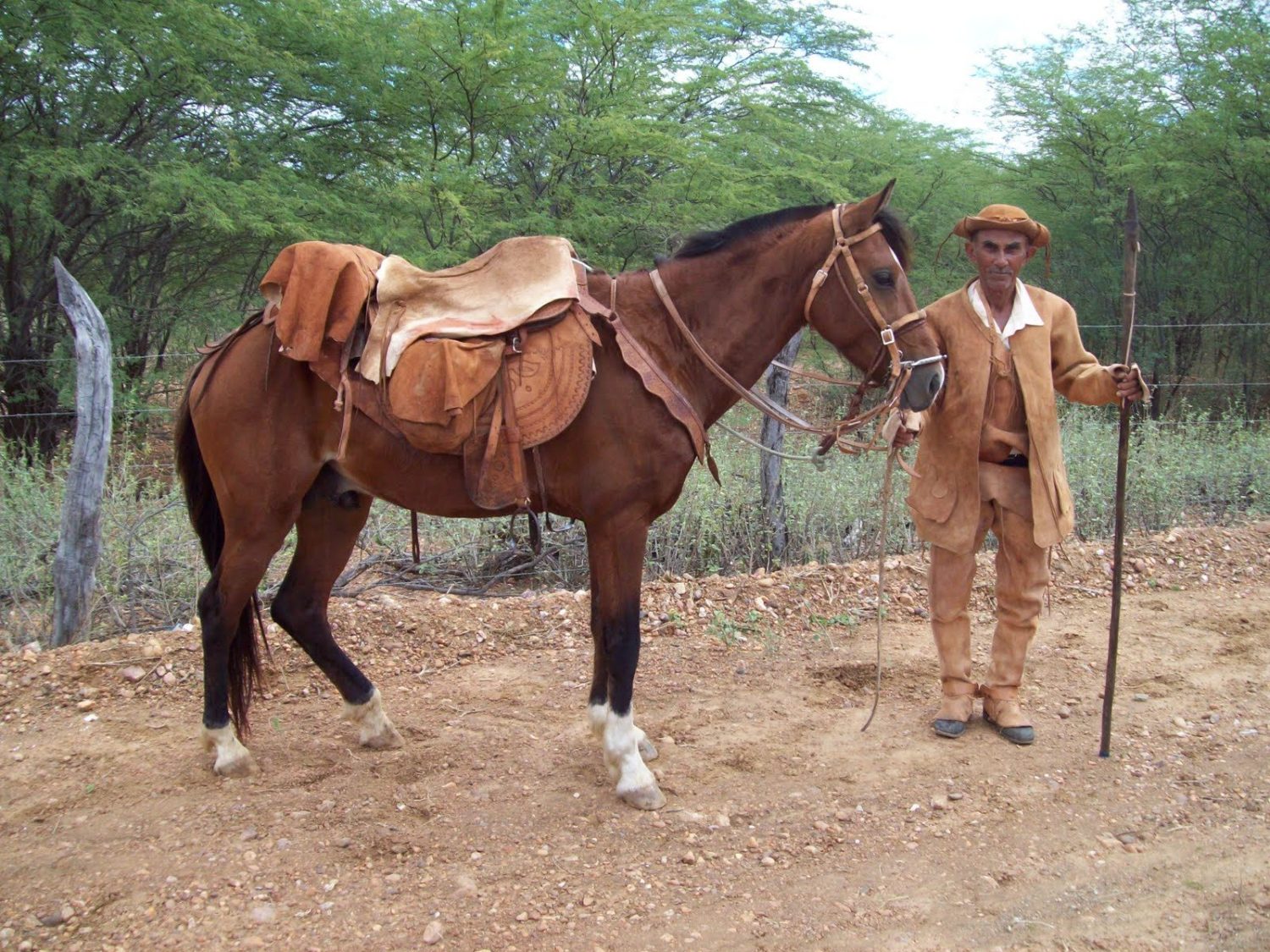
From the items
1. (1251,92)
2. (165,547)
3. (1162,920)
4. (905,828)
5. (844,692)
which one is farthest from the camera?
(1251,92)

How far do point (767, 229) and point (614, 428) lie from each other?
899 mm

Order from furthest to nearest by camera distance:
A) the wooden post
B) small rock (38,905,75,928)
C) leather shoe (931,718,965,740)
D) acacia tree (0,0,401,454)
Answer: acacia tree (0,0,401,454), the wooden post, leather shoe (931,718,965,740), small rock (38,905,75,928)

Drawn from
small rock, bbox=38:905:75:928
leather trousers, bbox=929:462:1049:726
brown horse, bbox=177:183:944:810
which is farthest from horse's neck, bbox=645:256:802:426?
small rock, bbox=38:905:75:928

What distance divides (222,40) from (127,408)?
10.9 ft

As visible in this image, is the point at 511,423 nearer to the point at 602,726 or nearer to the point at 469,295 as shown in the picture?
the point at 469,295

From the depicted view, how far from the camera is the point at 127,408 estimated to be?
7.52 metres

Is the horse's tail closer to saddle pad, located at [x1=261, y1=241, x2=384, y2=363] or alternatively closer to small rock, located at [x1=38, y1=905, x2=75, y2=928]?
saddle pad, located at [x1=261, y1=241, x2=384, y2=363]

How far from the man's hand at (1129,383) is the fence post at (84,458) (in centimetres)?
432

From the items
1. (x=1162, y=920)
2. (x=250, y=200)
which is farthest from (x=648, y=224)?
(x=1162, y=920)

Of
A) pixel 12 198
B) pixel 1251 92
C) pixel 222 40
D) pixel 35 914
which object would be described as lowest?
pixel 35 914

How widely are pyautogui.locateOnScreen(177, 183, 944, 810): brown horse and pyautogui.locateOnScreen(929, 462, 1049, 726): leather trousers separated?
821 mm

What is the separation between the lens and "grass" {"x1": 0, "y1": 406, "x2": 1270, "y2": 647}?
4.87m

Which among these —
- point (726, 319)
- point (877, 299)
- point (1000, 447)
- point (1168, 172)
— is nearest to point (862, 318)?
point (877, 299)

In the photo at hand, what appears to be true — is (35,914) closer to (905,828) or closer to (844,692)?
(905,828)
